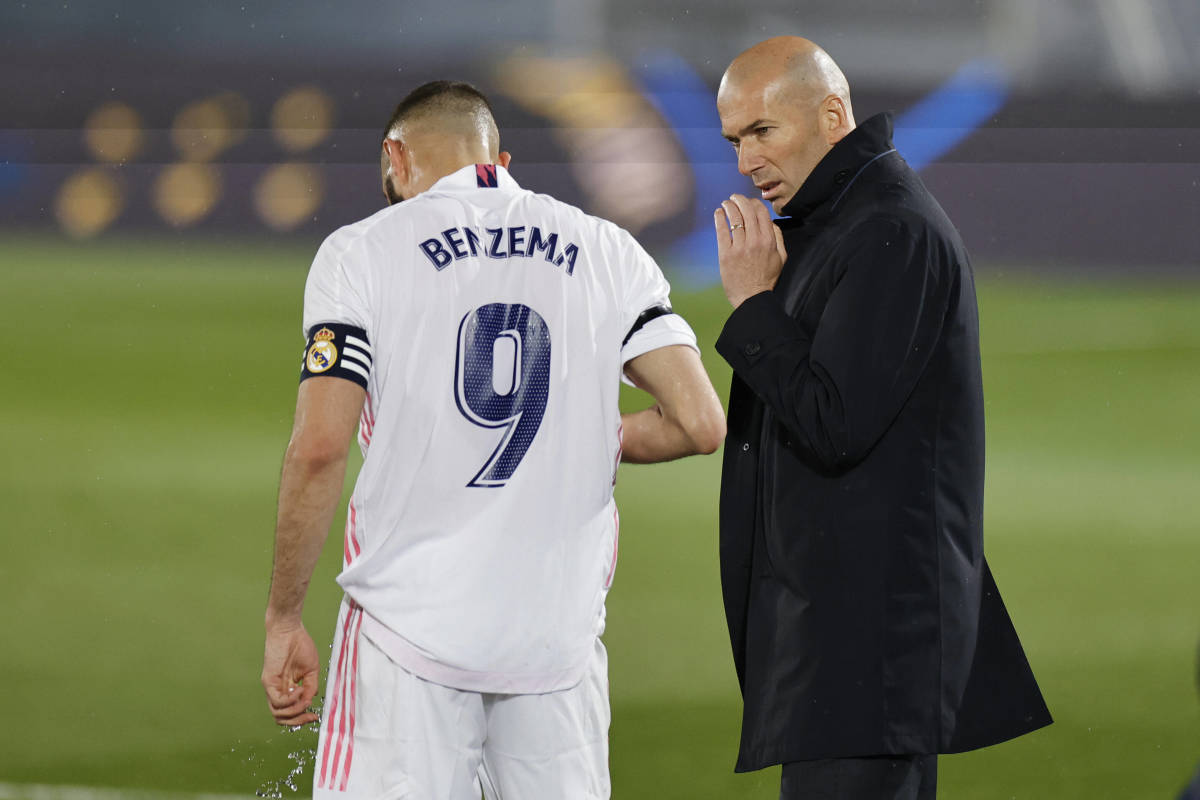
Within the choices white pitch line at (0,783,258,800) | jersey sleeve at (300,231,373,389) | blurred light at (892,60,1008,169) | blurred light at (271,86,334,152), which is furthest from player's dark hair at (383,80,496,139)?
blurred light at (271,86,334,152)

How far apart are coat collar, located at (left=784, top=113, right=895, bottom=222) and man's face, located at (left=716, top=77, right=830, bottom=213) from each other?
0.18 feet

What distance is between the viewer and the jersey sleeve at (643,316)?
1.70 meters

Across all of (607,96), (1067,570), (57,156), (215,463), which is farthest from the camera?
(57,156)

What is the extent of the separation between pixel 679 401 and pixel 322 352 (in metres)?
0.46

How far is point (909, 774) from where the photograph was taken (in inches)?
62.3

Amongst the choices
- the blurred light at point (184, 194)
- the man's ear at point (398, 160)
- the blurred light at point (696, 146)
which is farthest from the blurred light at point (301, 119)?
the man's ear at point (398, 160)

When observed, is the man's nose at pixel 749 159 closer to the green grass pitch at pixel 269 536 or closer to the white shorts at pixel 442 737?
the white shorts at pixel 442 737

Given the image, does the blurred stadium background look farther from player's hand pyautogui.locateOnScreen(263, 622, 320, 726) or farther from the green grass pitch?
player's hand pyautogui.locateOnScreen(263, 622, 320, 726)

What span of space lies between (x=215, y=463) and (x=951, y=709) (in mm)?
4309

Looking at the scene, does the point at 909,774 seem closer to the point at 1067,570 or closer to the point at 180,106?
the point at 1067,570

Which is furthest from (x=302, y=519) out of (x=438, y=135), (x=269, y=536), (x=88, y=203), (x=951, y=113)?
(x=88, y=203)

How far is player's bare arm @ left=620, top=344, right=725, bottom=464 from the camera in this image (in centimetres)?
171

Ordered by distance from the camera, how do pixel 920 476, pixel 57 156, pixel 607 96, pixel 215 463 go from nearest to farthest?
pixel 920 476, pixel 215 463, pixel 607 96, pixel 57 156

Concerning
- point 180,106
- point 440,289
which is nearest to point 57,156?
point 180,106
